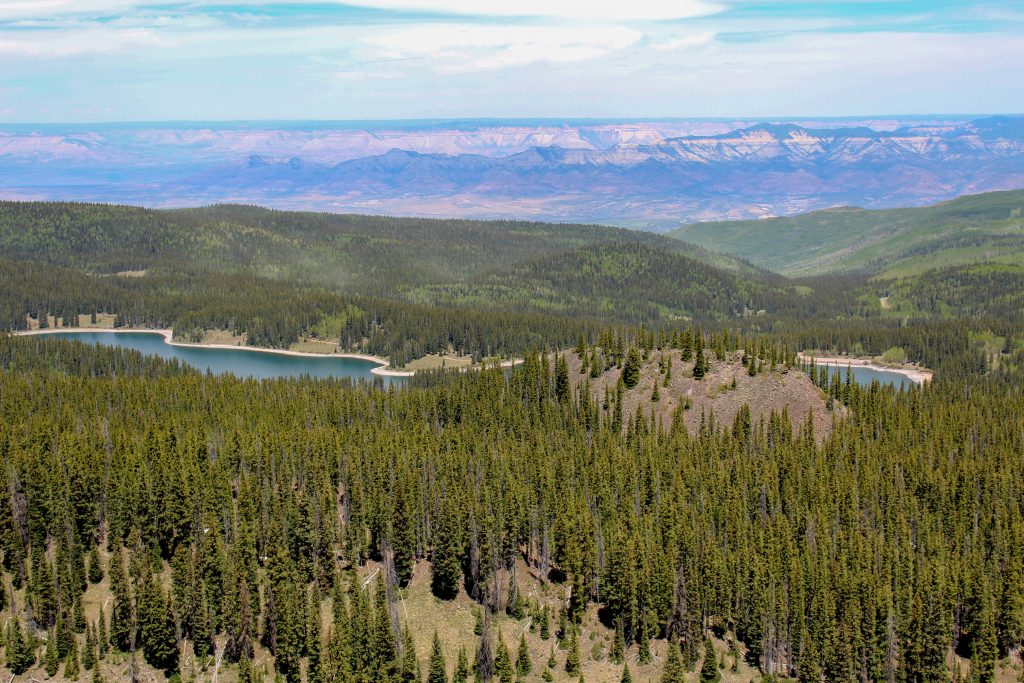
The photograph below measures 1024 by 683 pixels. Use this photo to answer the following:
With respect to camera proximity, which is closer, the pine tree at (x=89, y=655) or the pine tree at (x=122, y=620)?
the pine tree at (x=89, y=655)

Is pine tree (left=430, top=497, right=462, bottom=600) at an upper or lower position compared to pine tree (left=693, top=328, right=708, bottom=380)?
lower

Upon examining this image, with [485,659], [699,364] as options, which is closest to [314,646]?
[485,659]

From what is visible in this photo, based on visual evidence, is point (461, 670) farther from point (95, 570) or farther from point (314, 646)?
point (95, 570)

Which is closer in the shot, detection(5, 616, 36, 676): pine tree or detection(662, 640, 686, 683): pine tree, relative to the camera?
detection(662, 640, 686, 683): pine tree

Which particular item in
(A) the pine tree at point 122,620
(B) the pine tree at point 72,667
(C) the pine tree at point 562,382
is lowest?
(B) the pine tree at point 72,667

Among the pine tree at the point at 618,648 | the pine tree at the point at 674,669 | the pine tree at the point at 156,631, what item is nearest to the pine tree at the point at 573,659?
the pine tree at the point at 618,648

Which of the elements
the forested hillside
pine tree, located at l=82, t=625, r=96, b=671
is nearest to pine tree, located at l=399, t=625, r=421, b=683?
the forested hillside

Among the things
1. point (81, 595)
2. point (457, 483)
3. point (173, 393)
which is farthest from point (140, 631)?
point (173, 393)

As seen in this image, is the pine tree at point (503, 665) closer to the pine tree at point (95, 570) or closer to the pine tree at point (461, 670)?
the pine tree at point (461, 670)

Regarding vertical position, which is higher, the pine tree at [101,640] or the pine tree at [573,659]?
the pine tree at [101,640]

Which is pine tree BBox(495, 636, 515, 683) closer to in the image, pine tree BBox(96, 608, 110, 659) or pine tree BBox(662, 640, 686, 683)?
pine tree BBox(662, 640, 686, 683)
